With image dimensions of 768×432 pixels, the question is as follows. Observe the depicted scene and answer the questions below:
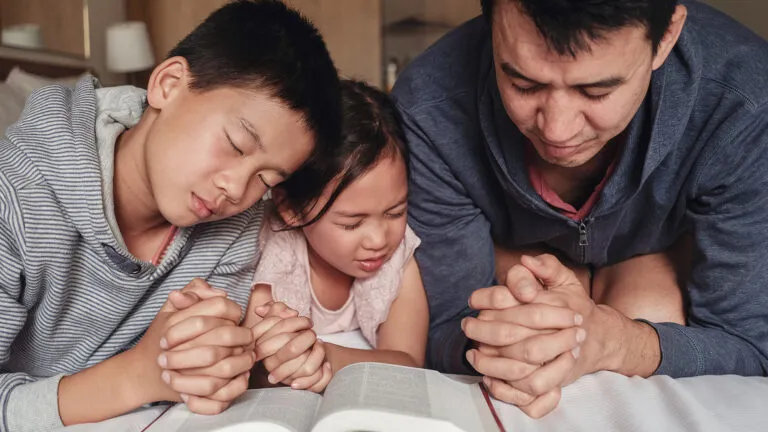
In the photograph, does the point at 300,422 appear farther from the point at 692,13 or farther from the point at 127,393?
the point at 692,13

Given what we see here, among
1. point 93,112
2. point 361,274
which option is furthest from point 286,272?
point 93,112

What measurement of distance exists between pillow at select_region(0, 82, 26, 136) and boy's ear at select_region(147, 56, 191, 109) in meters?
1.05

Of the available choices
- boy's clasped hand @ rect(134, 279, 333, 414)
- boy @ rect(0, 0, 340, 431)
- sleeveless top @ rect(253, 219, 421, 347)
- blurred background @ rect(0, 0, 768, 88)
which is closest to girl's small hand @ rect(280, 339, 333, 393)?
boy's clasped hand @ rect(134, 279, 333, 414)

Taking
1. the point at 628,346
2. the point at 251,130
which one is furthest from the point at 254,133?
the point at 628,346

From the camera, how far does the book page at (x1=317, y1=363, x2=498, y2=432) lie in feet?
2.41

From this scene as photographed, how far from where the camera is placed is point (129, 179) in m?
1.12

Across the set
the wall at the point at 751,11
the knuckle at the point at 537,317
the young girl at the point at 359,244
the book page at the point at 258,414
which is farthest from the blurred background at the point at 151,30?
the book page at the point at 258,414

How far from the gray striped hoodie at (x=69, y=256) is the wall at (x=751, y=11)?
1707 millimetres

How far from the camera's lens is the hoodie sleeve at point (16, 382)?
0.90 meters

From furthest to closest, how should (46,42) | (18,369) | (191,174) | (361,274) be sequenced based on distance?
(46,42), (361,274), (18,369), (191,174)

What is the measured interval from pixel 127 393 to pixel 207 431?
22 cm

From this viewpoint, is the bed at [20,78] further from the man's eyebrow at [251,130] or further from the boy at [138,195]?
the man's eyebrow at [251,130]

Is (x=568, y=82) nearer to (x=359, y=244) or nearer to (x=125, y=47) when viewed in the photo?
(x=359, y=244)

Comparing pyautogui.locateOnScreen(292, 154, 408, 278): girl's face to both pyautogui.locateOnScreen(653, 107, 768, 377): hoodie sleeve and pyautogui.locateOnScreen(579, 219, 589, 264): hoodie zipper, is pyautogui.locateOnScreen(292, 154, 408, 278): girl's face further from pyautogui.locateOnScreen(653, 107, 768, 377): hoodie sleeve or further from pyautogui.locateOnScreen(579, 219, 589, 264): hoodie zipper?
pyautogui.locateOnScreen(653, 107, 768, 377): hoodie sleeve
